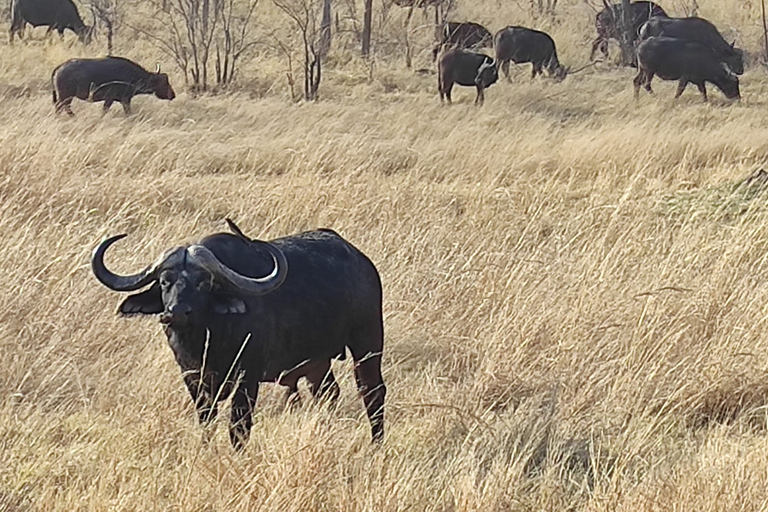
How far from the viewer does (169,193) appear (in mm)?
9125

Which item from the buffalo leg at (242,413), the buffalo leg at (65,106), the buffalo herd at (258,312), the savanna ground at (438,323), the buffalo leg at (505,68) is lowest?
the buffalo leg at (505,68)

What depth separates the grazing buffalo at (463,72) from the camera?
57.8 feet

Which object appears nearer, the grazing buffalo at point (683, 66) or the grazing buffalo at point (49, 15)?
the grazing buffalo at point (683, 66)

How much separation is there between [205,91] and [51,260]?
11522mm

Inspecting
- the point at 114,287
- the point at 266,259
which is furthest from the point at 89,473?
the point at 266,259

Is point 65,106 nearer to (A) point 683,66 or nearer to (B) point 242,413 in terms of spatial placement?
(A) point 683,66

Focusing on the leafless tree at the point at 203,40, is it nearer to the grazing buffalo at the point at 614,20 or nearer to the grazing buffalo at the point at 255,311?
the grazing buffalo at the point at 614,20

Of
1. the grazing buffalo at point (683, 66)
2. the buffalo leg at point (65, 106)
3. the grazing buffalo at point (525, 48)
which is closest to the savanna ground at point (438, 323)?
the buffalo leg at point (65, 106)

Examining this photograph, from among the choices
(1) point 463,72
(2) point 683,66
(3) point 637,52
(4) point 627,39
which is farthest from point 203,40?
(4) point 627,39

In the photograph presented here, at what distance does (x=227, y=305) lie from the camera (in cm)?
402

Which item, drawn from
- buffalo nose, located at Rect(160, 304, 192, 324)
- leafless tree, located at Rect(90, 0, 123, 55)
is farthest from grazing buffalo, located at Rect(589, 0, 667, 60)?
buffalo nose, located at Rect(160, 304, 192, 324)

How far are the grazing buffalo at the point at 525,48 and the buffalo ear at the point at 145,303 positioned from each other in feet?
58.4

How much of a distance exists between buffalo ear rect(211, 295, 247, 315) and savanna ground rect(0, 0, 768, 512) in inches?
17.6

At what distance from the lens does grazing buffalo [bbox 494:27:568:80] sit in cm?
2133
